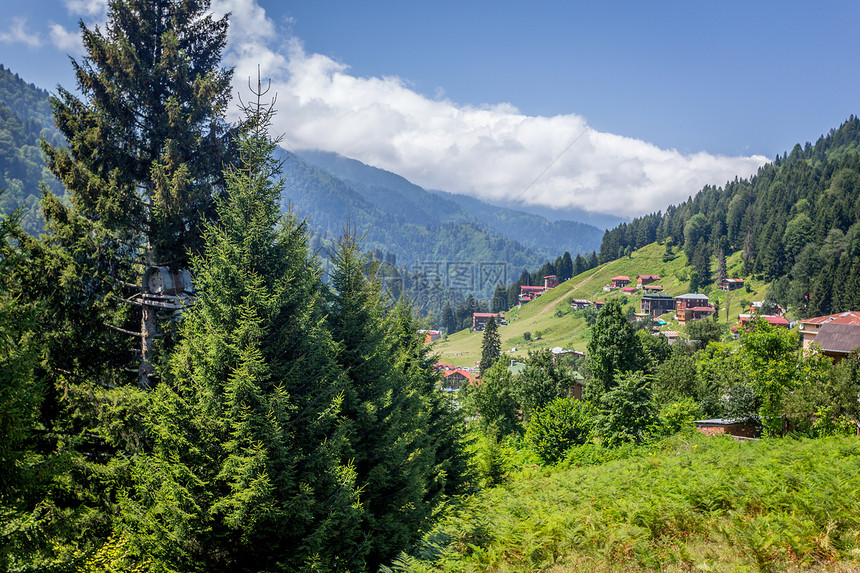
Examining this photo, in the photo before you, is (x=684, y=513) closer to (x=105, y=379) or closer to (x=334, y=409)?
(x=334, y=409)

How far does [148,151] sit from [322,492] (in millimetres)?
12807

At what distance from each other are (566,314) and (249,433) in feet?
564

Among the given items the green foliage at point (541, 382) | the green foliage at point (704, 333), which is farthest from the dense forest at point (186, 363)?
the green foliage at point (704, 333)

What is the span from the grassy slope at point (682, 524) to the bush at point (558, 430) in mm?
12941

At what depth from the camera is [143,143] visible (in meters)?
15.7

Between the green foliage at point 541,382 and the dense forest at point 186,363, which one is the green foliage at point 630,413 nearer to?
the dense forest at point 186,363

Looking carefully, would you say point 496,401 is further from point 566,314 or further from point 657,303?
point 566,314

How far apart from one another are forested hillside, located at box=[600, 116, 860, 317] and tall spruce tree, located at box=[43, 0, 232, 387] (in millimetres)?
124564

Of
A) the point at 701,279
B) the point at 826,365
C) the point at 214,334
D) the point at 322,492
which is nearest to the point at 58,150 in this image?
the point at 214,334

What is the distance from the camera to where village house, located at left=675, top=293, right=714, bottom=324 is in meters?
142

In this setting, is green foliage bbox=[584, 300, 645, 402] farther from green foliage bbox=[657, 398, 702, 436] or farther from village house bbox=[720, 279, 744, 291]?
village house bbox=[720, 279, 744, 291]

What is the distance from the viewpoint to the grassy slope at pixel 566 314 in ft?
471

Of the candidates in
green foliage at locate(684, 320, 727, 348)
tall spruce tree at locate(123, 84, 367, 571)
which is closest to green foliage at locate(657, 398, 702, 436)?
tall spruce tree at locate(123, 84, 367, 571)

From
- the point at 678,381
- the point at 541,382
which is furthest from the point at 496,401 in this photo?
the point at 678,381
